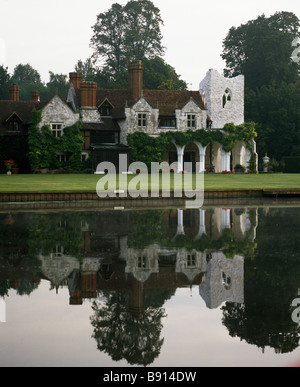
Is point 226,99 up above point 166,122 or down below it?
above

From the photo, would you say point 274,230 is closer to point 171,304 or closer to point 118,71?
point 171,304

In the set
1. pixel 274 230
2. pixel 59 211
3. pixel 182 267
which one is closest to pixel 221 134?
pixel 59 211

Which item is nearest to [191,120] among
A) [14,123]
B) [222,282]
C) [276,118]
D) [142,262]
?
[276,118]

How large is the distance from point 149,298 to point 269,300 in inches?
60.7

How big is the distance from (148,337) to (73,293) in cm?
218

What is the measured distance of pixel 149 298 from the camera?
8.06 metres

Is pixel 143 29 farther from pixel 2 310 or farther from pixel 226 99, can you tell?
pixel 2 310

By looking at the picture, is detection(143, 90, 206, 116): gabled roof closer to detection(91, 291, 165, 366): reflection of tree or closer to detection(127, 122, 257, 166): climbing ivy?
detection(127, 122, 257, 166): climbing ivy

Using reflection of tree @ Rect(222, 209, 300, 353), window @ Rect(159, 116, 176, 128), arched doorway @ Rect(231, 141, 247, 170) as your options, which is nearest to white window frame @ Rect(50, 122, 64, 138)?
window @ Rect(159, 116, 176, 128)

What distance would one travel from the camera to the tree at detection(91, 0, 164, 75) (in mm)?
69562

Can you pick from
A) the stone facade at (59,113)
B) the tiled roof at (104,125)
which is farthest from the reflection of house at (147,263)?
the tiled roof at (104,125)

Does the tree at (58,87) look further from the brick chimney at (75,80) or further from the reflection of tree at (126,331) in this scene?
the reflection of tree at (126,331)

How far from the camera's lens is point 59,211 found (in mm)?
20719

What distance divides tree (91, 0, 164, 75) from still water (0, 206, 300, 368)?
5683cm
